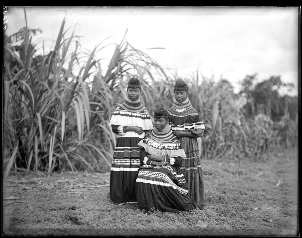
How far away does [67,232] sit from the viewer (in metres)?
3.11

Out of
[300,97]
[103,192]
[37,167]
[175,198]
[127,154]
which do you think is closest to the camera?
[300,97]

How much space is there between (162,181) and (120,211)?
0.54 meters

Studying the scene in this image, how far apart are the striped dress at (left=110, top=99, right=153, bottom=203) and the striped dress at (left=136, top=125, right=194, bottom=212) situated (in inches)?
8.4

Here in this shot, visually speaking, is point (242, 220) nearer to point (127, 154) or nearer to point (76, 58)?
point (127, 154)

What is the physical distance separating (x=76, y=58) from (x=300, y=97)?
3030mm

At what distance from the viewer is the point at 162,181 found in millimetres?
3490

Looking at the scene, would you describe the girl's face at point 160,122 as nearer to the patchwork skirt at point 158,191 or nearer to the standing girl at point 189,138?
the standing girl at point 189,138

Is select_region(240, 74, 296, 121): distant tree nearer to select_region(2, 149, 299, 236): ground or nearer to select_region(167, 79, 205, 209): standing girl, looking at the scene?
select_region(2, 149, 299, 236): ground

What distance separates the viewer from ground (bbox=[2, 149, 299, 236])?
318 cm

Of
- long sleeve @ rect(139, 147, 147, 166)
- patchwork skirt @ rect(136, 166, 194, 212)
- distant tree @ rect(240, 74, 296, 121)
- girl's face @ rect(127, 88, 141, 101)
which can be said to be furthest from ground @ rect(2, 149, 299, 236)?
distant tree @ rect(240, 74, 296, 121)

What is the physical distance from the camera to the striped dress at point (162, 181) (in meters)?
3.50

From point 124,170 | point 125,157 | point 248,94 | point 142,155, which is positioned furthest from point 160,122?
point 248,94

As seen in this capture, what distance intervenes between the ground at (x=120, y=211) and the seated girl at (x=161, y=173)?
12 centimetres

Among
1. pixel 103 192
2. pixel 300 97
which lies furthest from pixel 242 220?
pixel 103 192
